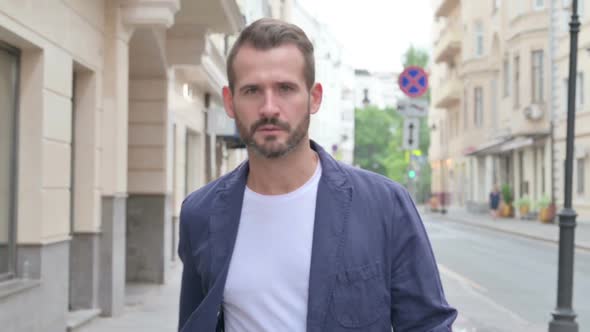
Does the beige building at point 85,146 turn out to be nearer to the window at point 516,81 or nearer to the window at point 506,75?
the window at point 516,81

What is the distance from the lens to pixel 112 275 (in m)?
10.1

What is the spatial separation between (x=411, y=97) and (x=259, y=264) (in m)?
14.2

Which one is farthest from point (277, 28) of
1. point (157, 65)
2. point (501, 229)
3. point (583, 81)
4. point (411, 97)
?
point (583, 81)

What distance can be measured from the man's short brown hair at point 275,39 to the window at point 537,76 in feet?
123

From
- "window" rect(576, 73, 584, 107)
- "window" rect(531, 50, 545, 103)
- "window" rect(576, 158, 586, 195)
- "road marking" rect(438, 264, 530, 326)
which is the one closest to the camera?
"road marking" rect(438, 264, 530, 326)

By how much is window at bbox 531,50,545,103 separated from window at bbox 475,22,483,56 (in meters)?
13.3

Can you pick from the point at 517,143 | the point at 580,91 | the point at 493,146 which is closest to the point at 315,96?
the point at 580,91

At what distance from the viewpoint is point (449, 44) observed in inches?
2307

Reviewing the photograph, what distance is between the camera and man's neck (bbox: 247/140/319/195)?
7.83 feet

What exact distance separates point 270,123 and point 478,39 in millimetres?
51835

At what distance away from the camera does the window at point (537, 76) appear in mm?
38688

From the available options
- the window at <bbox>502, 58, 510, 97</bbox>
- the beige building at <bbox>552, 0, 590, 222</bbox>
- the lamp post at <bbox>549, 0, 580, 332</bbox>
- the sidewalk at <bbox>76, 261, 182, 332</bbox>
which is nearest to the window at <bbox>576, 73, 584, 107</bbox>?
the beige building at <bbox>552, 0, 590, 222</bbox>

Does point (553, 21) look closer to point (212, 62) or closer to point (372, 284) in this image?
point (212, 62)

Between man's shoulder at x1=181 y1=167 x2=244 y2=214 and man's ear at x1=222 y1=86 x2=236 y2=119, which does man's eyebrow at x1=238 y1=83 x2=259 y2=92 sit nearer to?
man's ear at x1=222 y1=86 x2=236 y2=119
